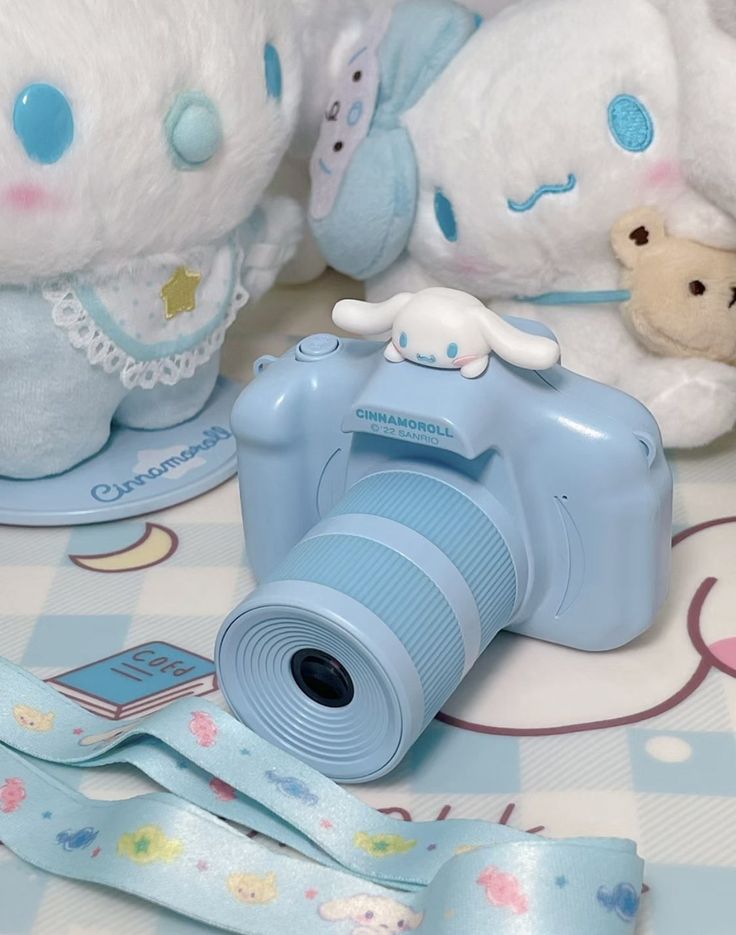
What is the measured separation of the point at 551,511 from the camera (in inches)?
28.5

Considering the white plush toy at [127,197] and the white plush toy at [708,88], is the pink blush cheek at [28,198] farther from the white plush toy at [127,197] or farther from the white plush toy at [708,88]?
the white plush toy at [708,88]

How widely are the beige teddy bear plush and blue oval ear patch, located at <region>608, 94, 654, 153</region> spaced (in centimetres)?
4

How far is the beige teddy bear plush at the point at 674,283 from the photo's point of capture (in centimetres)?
87

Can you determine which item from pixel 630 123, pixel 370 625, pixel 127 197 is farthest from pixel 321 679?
pixel 630 123

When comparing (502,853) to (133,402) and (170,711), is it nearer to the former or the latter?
(170,711)

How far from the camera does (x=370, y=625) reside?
0.64 m

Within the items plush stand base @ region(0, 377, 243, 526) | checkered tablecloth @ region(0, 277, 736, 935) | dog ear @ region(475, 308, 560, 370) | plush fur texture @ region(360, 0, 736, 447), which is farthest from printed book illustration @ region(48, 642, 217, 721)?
plush fur texture @ region(360, 0, 736, 447)

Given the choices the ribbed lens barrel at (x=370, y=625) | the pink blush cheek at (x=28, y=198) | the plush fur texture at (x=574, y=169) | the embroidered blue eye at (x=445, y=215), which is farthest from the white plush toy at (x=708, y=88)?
the pink blush cheek at (x=28, y=198)

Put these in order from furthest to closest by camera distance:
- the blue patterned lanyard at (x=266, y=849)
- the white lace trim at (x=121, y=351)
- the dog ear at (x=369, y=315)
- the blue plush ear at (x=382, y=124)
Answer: the blue plush ear at (x=382, y=124) < the white lace trim at (x=121, y=351) < the dog ear at (x=369, y=315) < the blue patterned lanyard at (x=266, y=849)

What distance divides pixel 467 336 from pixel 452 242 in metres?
0.28

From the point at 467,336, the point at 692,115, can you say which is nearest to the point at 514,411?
the point at 467,336

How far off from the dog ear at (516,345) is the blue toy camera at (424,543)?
0.02 metres

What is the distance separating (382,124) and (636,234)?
202 mm

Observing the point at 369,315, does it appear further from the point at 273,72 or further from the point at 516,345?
the point at 273,72
